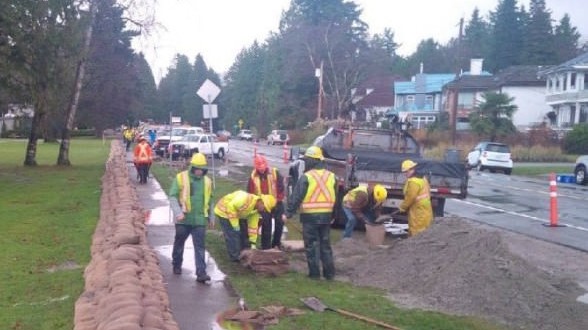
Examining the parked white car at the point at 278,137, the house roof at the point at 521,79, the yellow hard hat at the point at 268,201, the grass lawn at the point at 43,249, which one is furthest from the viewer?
the parked white car at the point at 278,137

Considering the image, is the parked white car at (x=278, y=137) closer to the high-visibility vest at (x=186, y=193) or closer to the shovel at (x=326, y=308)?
the high-visibility vest at (x=186, y=193)

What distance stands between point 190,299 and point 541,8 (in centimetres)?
10083

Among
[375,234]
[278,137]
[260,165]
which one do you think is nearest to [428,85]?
[278,137]

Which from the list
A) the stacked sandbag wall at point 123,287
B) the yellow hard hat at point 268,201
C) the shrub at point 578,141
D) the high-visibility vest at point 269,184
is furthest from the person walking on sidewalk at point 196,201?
the shrub at point 578,141

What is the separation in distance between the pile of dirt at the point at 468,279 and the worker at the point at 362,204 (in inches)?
63.3

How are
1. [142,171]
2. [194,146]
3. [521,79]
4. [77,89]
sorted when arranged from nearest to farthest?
1. [142,171]
2. [77,89]
3. [194,146]
4. [521,79]

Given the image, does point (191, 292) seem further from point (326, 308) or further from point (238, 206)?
point (238, 206)

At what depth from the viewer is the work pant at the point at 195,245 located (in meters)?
9.20

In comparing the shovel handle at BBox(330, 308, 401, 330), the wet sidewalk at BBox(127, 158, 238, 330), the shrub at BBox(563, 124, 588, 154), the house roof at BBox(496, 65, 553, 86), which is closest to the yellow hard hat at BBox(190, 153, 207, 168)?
the wet sidewalk at BBox(127, 158, 238, 330)

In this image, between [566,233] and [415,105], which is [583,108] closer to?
[415,105]

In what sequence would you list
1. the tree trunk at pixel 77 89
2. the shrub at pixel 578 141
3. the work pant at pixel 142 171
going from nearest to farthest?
the work pant at pixel 142 171 < the tree trunk at pixel 77 89 < the shrub at pixel 578 141

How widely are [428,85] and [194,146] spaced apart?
2112 inches

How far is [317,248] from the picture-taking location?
9469 mm

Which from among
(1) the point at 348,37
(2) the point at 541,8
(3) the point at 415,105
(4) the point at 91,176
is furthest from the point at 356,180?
(2) the point at 541,8
